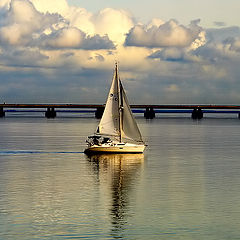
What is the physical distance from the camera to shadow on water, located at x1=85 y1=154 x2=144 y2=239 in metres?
36.8

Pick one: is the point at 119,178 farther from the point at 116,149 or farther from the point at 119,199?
the point at 116,149

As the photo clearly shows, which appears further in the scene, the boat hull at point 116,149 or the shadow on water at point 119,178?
the boat hull at point 116,149

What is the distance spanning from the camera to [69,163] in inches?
2842

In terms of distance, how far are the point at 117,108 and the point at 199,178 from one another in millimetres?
24561

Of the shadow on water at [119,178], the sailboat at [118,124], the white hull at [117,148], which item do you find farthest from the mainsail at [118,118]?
the shadow on water at [119,178]

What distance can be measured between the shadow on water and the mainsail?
9.39 feet

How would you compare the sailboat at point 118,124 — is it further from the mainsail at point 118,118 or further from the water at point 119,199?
the water at point 119,199

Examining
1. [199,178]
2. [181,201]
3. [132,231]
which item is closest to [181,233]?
[132,231]

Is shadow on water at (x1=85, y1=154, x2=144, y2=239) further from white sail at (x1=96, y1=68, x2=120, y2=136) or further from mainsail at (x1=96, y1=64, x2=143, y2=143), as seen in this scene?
white sail at (x1=96, y1=68, x2=120, y2=136)

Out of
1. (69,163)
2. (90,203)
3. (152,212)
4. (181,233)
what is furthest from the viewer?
(69,163)

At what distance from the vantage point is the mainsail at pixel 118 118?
79688mm

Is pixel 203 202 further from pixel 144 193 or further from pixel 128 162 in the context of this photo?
pixel 128 162

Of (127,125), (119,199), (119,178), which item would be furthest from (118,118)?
(119,199)

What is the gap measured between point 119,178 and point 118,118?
74.7 feet
